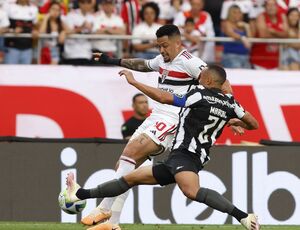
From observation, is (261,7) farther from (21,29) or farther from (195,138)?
(195,138)

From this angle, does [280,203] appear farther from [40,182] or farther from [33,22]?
[33,22]

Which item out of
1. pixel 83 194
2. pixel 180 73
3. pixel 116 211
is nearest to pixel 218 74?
pixel 180 73

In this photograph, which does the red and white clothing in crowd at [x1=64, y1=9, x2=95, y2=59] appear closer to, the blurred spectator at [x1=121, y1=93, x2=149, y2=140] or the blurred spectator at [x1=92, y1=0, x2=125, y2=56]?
the blurred spectator at [x1=92, y1=0, x2=125, y2=56]

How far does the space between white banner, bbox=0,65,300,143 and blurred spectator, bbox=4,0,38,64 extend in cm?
31

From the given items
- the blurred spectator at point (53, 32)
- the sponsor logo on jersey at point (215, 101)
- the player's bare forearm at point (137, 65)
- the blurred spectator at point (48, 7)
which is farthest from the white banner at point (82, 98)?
the sponsor logo on jersey at point (215, 101)

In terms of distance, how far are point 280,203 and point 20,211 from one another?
3.89 meters

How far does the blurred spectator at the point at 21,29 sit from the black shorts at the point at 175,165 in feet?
22.5

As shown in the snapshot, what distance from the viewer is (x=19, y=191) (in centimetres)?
1581

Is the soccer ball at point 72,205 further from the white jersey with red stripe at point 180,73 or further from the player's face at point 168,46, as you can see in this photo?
→ the player's face at point 168,46

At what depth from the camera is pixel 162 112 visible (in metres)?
13.3

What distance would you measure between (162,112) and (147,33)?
563 centimetres

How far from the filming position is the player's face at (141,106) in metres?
17.7

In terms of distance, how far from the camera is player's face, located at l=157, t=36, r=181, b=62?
1295 cm

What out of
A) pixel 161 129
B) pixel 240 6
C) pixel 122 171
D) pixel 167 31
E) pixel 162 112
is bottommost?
pixel 122 171
